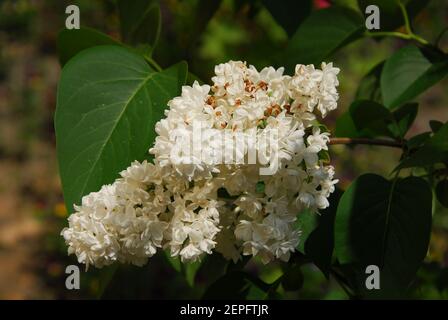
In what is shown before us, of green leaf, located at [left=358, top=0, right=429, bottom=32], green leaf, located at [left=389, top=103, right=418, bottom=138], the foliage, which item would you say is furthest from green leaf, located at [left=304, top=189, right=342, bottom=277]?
green leaf, located at [left=358, top=0, right=429, bottom=32]

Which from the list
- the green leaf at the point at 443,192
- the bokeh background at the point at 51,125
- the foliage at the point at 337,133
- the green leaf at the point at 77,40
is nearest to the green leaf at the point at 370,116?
the foliage at the point at 337,133

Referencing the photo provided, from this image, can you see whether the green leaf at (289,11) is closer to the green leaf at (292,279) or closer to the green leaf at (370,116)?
the green leaf at (370,116)

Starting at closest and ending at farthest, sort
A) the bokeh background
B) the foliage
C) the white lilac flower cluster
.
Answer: the white lilac flower cluster → the foliage → the bokeh background

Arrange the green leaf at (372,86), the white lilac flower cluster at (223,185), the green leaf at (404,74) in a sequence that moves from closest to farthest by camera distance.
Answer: the white lilac flower cluster at (223,185)
the green leaf at (404,74)
the green leaf at (372,86)

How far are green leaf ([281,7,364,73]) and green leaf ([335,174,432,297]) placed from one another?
0.97 ft

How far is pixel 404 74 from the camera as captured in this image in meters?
1.04

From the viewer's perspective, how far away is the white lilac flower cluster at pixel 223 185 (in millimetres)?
702

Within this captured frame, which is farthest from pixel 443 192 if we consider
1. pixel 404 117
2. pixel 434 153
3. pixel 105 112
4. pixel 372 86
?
pixel 105 112

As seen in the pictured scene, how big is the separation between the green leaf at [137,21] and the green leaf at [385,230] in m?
0.43

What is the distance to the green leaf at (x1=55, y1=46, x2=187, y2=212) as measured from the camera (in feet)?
2.65

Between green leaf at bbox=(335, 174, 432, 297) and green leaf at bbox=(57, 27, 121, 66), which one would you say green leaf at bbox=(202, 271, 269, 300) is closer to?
green leaf at bbox=(335, 174, 432, 297)

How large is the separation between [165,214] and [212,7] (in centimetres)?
62
